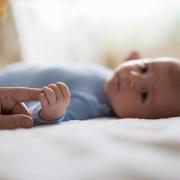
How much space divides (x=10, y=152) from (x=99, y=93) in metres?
0.54

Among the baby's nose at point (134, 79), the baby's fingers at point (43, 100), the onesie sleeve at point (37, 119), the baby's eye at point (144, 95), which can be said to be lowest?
the baby's eye at point (144, 95)

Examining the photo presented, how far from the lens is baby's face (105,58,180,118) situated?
3.11ft

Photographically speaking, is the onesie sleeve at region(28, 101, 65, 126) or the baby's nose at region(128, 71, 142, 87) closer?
the onesie sleeve at region(28, 101, 65, 126)

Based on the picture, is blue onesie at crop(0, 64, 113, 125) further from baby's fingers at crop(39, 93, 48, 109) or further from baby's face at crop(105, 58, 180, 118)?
baby's fingers at crop(39, 93, 48, 109)

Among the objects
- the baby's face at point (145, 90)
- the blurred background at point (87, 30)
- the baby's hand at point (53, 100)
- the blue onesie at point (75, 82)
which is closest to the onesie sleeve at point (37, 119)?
the baby's hand at point (53, 100)

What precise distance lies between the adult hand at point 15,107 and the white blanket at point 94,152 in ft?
0.16

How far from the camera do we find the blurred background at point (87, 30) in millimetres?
1686

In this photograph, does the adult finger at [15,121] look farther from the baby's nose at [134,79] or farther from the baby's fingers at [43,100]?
the baby's nose at [134,79]

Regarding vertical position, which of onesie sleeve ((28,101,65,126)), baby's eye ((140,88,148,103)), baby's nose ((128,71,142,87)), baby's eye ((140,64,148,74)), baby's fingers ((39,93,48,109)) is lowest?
baby's eye ((140,88,148,103))

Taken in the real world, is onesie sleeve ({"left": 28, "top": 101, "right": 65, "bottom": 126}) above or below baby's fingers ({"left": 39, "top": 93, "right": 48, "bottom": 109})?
below

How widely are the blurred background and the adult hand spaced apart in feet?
2.85

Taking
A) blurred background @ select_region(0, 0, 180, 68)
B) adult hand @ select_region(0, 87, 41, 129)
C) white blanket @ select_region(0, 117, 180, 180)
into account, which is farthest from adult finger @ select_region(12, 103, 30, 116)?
blurred background @ select_region(0, 0, 180, 68)

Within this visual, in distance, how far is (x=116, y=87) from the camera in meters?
1.04

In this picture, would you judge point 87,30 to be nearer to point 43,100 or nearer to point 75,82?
point 75,82
